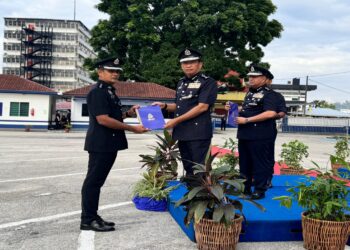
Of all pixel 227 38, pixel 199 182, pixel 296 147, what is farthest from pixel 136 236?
pixel 227 38

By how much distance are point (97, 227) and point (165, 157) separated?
1663 millimetres

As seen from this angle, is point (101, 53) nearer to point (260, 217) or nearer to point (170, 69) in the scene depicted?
point (170, 69)

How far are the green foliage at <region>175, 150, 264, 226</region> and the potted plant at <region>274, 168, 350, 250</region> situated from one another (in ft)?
1.73

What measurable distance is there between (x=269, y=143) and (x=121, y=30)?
27.8 meters

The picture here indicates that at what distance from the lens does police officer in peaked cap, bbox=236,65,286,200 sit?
4.85 m

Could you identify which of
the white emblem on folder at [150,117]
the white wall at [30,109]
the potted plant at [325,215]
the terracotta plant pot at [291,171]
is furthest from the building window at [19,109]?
the potted plant at [325,215]

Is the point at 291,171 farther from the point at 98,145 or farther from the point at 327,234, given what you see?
the point at 98,145

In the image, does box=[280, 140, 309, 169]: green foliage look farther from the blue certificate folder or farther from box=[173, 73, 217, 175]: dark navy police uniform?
the blue certificate folder

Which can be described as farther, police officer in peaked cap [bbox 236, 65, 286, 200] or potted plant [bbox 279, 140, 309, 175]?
potted plant [bbox 279, 140, 309, 175]

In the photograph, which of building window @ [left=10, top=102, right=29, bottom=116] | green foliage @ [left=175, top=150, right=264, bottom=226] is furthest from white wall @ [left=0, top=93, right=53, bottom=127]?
green foliage @ [left=175, top=150, right=264, bottom=226]

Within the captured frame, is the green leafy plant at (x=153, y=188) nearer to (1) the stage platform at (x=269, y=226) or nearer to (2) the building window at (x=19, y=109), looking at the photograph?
(1) the stage platform at (x=269, y=226)

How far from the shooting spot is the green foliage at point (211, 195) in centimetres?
326

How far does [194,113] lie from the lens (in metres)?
4.10

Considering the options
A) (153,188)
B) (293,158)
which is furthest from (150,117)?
(293,158)
